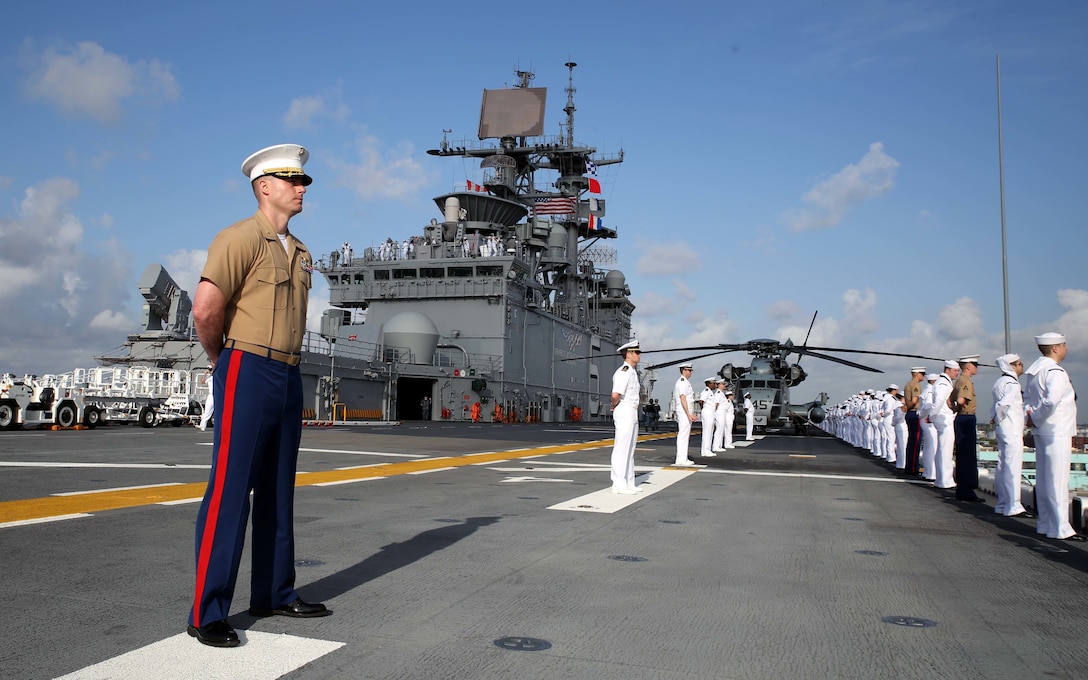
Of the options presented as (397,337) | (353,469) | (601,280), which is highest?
(601,280)

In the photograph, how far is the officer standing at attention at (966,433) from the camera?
9.75 meters

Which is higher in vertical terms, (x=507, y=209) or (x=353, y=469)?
(x=507, y=209)

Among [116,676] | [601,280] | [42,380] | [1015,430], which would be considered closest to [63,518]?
[116,676]

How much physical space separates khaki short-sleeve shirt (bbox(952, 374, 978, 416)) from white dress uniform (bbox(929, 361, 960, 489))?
1119 millimetres

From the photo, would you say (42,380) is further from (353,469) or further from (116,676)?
(116,676)

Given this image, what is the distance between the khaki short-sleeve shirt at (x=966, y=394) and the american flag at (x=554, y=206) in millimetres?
45290

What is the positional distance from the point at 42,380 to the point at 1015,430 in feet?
68.3

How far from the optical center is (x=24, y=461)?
955 cm

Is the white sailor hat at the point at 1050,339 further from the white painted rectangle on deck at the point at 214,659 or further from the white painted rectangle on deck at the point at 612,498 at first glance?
the white painted rectangle on deck at the point at 214,659

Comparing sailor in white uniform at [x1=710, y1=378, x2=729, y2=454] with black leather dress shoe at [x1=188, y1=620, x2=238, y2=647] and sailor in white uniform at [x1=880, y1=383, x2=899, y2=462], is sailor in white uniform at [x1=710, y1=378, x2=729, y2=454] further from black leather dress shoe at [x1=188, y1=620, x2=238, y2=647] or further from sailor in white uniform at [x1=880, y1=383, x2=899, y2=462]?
black leather dress shoe at [x1=188, y1=620, x2=238, y2=647]

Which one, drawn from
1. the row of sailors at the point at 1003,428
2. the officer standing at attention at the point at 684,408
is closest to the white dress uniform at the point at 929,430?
the row of sailors at the point at 1003,428

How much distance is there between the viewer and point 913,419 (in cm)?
1439

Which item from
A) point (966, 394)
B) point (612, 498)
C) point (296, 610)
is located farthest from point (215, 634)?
point (966, 394)

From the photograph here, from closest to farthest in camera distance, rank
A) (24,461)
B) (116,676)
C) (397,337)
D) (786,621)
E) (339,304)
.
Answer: (116,676) < (786,621) < (24,461) < (397,337) < (339,304)
